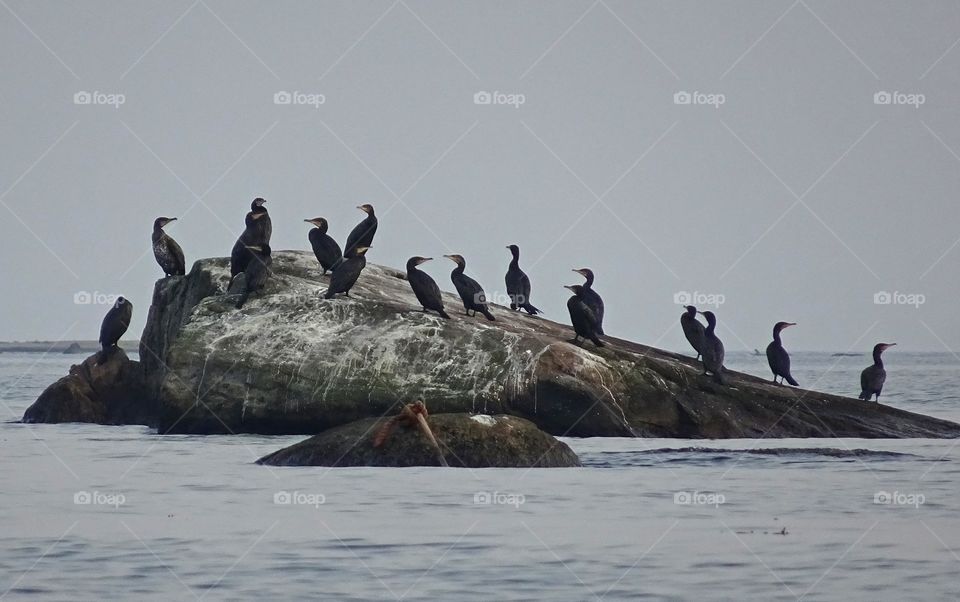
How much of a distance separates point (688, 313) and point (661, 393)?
2.47 meters

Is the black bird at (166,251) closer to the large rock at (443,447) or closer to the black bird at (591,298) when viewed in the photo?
the black bird at (591,298)

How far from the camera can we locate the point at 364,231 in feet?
80.1

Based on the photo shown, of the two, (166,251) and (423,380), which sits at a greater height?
(166,251)

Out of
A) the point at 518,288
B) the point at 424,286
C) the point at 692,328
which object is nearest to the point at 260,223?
the point at 424,286

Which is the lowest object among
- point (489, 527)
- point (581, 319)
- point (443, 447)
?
point (489, 527)

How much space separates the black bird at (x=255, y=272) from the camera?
2286cm

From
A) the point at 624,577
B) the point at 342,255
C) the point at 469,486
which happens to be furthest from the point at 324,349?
the point at 624,577

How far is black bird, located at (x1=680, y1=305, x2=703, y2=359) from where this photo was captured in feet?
78.4

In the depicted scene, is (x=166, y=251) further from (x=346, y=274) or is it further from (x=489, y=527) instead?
(x=489, y=527)

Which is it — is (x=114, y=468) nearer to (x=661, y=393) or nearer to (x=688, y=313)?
(x=661, y=393)

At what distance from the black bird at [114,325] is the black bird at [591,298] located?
8245mm

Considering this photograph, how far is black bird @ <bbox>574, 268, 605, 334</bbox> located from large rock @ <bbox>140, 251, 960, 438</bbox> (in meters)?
1.29

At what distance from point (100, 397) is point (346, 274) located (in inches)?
246

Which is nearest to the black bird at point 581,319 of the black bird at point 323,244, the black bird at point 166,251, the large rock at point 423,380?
the large rock at point 423,380
